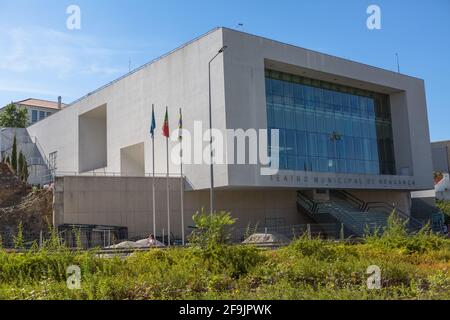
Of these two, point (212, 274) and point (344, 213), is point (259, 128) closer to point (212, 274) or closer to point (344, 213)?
point (344, 213)

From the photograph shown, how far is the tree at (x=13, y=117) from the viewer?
83.5 metres

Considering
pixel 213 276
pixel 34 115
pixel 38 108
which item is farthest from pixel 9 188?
pixel 38 108

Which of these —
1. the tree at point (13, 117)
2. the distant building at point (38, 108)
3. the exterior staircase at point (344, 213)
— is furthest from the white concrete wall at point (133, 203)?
the distant building at point (38, 108)

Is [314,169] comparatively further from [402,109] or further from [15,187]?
[15,187]

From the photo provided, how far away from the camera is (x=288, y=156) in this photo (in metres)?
41.6

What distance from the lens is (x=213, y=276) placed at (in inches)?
406

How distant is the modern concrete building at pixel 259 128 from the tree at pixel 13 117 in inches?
1146

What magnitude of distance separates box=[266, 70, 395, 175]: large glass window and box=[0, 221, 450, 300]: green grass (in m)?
28.6

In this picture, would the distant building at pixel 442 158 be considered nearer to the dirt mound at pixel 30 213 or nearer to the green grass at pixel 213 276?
the dirt mound at pixel 30 213

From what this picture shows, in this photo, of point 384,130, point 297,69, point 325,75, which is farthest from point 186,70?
point 384,130

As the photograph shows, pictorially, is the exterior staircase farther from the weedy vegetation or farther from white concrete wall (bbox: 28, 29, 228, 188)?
the weedy vegetation

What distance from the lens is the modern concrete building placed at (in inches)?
1453

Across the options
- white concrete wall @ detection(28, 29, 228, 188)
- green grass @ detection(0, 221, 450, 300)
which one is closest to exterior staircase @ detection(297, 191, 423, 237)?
white concrete wall @ detection(28, 29, 228, 188)

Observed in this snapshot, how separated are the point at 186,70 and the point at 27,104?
75.4m
